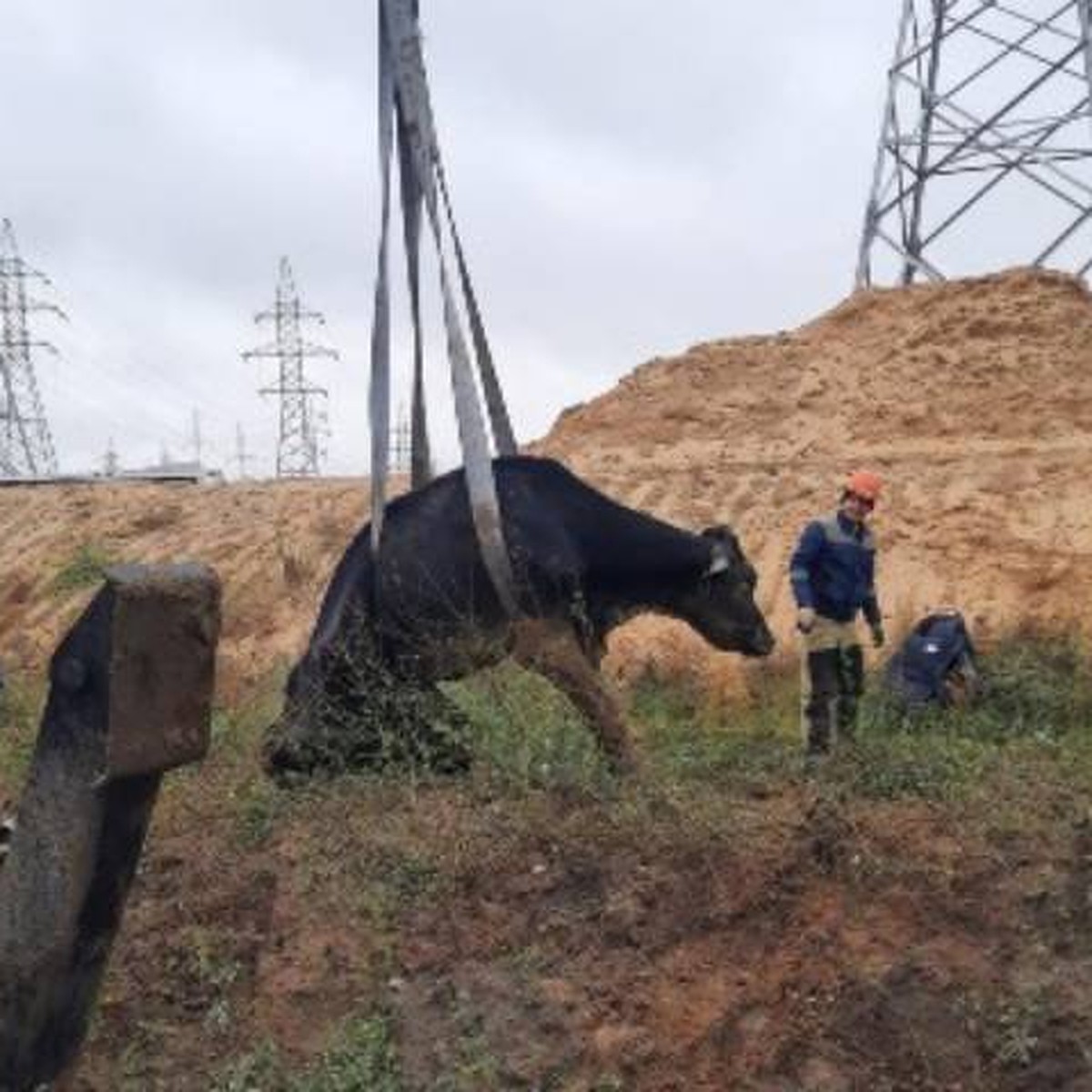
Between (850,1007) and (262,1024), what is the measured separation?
5.98ft

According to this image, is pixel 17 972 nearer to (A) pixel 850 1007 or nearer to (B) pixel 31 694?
(A) pixel 850 1007

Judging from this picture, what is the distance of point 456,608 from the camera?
350 inches

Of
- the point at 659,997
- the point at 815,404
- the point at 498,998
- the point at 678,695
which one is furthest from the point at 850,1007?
the point at 815,404

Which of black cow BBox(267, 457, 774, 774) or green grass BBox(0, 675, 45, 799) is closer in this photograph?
black cow BBox(267, 457, 774, 774)

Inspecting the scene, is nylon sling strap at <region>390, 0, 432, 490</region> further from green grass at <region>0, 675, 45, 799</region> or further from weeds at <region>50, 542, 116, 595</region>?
weeds at <region>50, 542, 116, 595</region>

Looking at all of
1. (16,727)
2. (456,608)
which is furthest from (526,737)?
(16,727)

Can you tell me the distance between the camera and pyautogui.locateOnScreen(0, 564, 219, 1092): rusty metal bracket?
4.22m

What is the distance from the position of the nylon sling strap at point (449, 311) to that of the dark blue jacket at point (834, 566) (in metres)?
1.78

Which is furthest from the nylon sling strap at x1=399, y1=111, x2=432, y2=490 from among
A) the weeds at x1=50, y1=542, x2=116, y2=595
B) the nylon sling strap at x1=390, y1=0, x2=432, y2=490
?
the weeds at x1=50, y1=542, x2=116, y2=595

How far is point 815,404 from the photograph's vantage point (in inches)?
766

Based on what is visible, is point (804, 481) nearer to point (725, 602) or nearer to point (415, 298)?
point (725, 602)

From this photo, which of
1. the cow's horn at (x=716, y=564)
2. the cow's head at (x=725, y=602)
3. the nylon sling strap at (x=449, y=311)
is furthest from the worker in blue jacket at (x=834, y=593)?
the nylon sling strap at (x=449, y=311)

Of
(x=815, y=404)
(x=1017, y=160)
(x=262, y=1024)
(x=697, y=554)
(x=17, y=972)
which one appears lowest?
(x=262, y=1024)

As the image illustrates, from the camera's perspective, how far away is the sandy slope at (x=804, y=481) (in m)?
15.2
